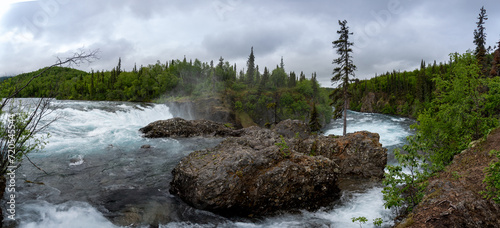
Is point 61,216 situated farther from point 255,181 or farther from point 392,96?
point 392,96

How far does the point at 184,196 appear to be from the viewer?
10836 mm

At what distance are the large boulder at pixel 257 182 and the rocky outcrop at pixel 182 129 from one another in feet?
63.1

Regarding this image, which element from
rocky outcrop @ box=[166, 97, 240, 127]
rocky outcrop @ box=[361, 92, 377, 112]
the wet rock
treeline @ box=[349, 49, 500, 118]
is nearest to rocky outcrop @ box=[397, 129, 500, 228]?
the wet rock

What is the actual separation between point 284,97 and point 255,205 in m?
58.1

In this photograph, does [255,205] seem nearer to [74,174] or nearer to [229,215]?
[229,215]

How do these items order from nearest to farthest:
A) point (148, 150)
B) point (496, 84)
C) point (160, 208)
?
point (160, 208) < point (496, 84) < point (148, 150)

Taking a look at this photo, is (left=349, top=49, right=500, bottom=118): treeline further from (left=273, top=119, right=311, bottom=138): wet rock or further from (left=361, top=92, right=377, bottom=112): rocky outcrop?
(left=273, top=119, right=311, bottom=138): wet rock

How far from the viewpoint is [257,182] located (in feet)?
32.8

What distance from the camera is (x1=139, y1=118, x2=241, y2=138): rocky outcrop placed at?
29.3 meters

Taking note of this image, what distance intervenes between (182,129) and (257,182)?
A: 23486mm

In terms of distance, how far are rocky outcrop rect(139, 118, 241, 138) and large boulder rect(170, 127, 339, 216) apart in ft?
63.1

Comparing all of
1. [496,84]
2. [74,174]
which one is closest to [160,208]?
[74,174]

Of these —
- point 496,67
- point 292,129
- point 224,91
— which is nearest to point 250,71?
point 224,91

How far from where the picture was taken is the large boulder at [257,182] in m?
9.70
